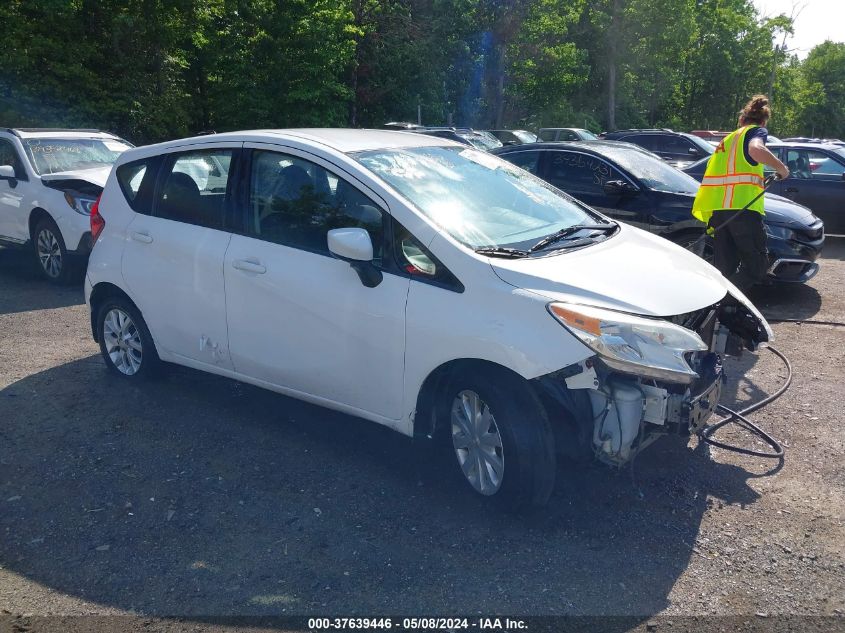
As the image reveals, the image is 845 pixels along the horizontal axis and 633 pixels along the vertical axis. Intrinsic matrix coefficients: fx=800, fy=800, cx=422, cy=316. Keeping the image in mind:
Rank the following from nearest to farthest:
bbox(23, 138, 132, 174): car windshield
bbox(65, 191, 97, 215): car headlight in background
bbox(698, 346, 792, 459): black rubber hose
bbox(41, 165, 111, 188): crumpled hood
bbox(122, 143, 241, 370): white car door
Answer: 1. bbox(698, 346, 792, 459): black rubber hose
2. bbox(122, 143, 241, 370): white car door
3. bbox(65, 191, 97, 215): car headlight in background
4. bbox(41, 165, 111, 188): crumpled hood
5. bbox(23, 138, 132, 174): car windshield

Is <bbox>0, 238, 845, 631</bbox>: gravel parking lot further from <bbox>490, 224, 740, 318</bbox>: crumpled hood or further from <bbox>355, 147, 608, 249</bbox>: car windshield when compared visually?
<bbox>355, 147, 608, 249</bbox>: car windshield

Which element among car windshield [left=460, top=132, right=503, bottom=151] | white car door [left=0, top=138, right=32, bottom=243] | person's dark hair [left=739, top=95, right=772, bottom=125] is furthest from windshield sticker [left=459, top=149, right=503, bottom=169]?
car windshield [left=460, top=132, right=503, bottom=151]

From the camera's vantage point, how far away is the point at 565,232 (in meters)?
4.46

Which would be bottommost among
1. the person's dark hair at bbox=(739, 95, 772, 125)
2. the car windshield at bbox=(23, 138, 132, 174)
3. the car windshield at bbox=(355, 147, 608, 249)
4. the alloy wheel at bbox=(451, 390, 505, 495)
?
the alloy wheel at bbox=(451, 390, 505, 495)

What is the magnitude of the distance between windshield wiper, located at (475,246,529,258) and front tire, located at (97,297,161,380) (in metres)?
2.69

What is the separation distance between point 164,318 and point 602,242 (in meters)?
2.85

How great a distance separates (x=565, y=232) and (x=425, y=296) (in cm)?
102

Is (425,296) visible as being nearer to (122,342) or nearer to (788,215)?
(122,342)

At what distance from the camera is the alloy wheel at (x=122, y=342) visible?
563cm

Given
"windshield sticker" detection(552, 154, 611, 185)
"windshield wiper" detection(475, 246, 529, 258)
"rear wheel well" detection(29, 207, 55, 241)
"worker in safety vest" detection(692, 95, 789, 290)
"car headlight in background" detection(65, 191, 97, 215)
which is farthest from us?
"rear wheel well" detection(29, 207, 55, 241)

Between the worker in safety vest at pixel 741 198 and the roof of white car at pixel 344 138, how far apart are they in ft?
8.80

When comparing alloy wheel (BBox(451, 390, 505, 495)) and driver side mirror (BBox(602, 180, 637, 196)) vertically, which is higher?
driver side mirror (BBox(602, 180, 637, 196))

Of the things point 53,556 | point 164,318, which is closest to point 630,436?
point 53,556

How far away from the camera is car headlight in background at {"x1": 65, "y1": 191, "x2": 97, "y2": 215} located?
359 inches
